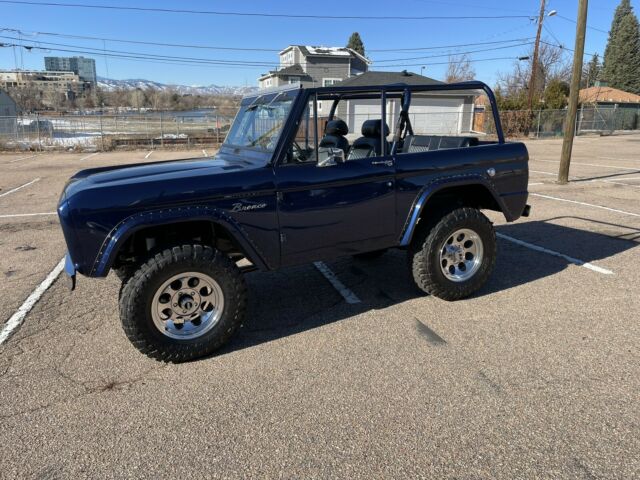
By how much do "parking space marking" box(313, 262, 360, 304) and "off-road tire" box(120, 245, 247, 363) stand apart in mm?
1325

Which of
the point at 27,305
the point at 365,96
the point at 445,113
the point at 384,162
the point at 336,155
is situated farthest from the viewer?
the point at 445,113

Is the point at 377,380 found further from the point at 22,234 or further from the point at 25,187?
the point at 25,187

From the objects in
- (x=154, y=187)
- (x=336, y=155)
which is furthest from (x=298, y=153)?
(x=154, y=187)

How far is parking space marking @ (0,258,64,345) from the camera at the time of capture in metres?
3.77

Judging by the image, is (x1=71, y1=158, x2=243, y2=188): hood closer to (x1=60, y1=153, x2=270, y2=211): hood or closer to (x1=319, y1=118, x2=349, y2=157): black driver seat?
(x1=60, y1=153, x2=270, y2=211): hood

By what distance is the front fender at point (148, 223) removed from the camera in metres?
3.00

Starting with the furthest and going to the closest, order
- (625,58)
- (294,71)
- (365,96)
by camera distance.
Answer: (625,58), (294,71), (365,96)

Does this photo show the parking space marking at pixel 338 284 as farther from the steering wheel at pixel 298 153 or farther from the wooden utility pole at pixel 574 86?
the wooden utility pole at pixel 574 86

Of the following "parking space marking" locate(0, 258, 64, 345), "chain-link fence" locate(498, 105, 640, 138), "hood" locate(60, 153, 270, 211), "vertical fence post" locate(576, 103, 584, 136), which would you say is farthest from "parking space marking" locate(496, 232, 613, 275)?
"vertical fence post" locate(576, 103, 584, 136)

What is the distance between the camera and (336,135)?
4.49 meters

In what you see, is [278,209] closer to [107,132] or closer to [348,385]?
[348,385]

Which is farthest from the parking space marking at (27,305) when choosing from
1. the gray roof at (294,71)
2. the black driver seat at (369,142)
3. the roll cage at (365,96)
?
the gray roof at (294,71)

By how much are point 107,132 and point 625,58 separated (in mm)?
70280

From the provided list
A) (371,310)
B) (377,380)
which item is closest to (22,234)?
(371,310)
